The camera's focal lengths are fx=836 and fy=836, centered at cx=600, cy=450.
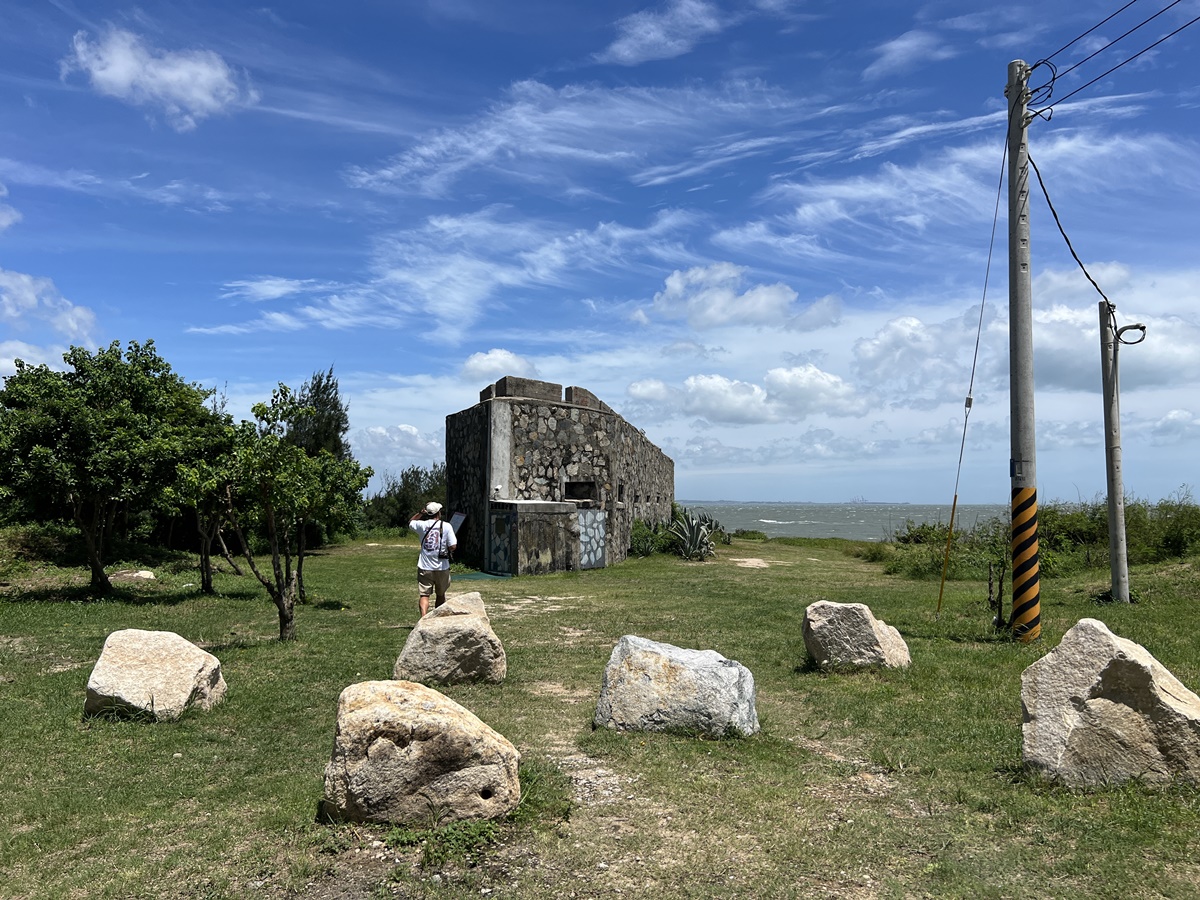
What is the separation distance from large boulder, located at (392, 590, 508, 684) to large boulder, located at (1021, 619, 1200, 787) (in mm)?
4720

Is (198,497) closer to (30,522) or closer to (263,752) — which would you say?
(263,752)

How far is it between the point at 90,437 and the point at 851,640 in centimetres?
1217

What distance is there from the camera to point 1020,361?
10195 mm

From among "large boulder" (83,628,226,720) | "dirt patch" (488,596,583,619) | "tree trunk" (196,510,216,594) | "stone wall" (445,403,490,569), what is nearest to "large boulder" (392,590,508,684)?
"large boulder" (83,628,226,720)

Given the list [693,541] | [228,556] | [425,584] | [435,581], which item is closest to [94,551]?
[228,556]

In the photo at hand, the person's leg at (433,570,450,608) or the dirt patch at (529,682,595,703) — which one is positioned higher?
the person's leg at (433,570,450,608)

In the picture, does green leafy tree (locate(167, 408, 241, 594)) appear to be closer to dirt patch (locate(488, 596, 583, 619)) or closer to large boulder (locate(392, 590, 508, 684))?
large boulder (locate(392, 590, 508, 684))

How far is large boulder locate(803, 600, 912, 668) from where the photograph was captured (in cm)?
824

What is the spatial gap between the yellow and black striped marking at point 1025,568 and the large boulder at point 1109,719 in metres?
4.78

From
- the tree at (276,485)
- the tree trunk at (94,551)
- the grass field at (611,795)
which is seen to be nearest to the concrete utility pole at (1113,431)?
the grass field at (611,795)

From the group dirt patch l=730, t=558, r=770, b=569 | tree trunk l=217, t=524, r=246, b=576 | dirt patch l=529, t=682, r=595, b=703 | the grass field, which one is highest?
tree trunk l=217, t=524, r=246, b=576

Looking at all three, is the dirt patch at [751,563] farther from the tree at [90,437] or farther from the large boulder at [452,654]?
the large boulder at [452,654]

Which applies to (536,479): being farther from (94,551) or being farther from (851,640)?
(851,640)

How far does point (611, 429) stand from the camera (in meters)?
23.4
